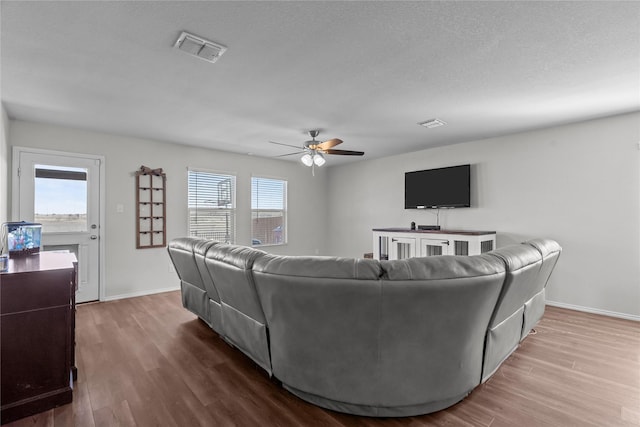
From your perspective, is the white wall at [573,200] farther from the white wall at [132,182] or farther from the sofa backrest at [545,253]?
the white wall at [132,182]

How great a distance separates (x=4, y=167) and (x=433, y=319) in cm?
466

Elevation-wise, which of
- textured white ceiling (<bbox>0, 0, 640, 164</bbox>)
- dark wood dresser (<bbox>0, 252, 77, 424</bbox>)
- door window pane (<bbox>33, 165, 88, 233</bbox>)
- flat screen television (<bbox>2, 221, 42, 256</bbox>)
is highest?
textured white ceiling (<bbox>0, 0, 640, 164</bbox>)

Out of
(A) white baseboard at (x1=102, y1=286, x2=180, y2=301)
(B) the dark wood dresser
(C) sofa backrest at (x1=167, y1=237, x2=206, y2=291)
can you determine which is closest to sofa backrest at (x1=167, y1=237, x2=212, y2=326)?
(C) sofa backrest at (x1=167, y1=237, x2=206, y2=291)

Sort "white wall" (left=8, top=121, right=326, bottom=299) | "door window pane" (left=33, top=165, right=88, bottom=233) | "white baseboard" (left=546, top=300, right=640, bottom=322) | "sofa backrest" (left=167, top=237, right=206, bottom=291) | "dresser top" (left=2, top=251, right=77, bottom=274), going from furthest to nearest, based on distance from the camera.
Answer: "white wall" (left=8, top=121, right=326, bottom=299) → "door window pane" (left=33, top=165, right=88, bottom=233) → "white baseboard" (left=546, top=300, right=640, bottom=322) → "sofa backrest" (left=167, top=237, right=206, bottom=291) → "dresser top" (left=2, top=251, right=77, bottom=274)

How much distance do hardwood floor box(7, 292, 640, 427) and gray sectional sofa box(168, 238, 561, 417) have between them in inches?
5.2

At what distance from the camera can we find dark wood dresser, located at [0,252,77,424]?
1.76 m

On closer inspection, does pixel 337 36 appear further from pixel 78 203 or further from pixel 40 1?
pixel 78 203

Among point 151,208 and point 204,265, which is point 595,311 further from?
point 151,208

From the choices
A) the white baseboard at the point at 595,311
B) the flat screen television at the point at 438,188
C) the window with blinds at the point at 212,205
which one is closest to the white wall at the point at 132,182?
the window with blinds at the point at 212,205

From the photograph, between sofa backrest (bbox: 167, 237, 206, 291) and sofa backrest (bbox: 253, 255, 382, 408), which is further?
sofa backrest (bbox: 167, 237, 206, 291)

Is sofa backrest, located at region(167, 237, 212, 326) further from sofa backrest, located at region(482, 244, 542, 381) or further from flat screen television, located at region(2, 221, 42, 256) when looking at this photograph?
sofa backrest, located at region(482, 244, 542, 381)

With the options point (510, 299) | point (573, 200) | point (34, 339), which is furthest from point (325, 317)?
point (573, 200)

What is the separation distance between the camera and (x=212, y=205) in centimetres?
552

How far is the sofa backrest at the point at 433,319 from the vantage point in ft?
5.17
